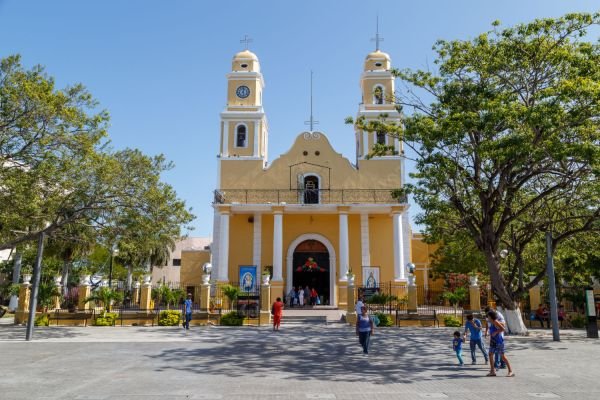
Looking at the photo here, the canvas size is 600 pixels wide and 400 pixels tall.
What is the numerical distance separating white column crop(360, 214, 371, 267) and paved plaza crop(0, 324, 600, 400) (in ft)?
34.5

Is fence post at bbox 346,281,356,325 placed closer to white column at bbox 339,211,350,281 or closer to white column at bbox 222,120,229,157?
white column at bbox 339,211,350,281

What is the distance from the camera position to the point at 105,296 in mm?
19609

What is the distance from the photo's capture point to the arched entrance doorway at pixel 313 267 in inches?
1058

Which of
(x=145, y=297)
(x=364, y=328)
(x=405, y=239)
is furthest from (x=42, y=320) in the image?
(x=405, y=239)

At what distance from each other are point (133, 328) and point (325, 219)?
42.2 ft

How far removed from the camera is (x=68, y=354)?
1166 cm

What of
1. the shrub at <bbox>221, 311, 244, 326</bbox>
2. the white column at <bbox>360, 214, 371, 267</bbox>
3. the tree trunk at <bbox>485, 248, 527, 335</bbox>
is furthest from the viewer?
the white column at <bbox>360, 214, 371, 267</bbox>

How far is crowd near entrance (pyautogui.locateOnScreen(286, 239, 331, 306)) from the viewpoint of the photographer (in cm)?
2684

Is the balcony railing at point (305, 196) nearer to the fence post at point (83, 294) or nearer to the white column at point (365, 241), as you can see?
the white column at point (365, 241)

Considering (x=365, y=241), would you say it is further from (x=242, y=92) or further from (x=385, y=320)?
(x=242, y=92)

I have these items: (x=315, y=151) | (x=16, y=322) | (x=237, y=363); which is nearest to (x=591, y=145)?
(x=237, y=363)

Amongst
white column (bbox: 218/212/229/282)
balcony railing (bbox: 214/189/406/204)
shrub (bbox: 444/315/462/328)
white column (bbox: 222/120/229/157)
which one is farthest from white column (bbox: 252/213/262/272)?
shrub (bbox: 444/315/462/328)

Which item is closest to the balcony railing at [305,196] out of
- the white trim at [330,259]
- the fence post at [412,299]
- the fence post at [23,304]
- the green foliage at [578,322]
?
the white trim at [330,259]

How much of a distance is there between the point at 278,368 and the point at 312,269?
55.8 ft
